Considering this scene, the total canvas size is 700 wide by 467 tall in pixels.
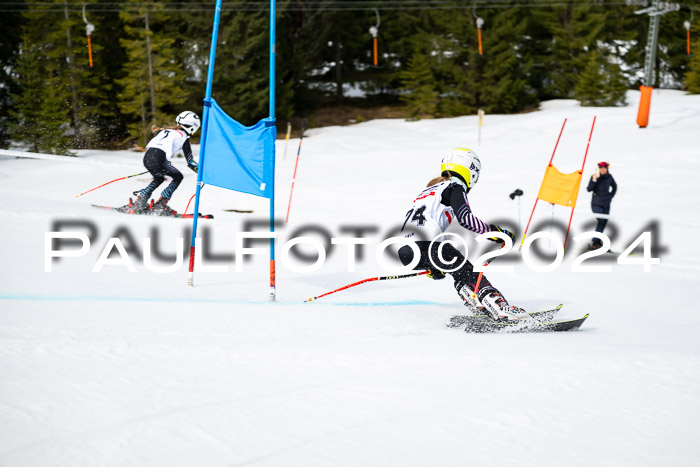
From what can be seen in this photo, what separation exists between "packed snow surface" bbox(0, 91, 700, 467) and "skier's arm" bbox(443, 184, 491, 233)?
1.10 feet

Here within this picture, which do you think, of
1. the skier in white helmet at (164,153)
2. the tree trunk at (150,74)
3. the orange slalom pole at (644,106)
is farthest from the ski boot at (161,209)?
the orange slalom pole at (644,106)

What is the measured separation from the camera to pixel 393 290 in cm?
764

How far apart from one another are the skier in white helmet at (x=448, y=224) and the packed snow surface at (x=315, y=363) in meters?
0.29

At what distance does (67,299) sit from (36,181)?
35.9 ft

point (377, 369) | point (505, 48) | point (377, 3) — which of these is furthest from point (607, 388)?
point (377, 3)

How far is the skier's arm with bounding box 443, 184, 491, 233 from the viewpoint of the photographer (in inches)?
220

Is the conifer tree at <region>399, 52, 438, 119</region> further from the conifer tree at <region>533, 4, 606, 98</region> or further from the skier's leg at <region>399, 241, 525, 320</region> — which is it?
the skier's leg at <region>399, 241, 525, 320</region>

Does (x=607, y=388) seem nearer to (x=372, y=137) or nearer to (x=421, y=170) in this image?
(x=421, y=170)

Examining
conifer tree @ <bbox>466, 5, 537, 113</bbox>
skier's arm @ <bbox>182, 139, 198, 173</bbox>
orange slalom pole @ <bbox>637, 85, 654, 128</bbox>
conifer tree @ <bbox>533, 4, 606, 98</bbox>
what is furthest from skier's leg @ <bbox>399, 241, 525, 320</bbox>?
conifer tree @ <bbox>533, 4, 606, 98</bbox>

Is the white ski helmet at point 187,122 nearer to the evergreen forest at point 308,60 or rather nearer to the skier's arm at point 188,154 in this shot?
the skier's arm at point 188,154

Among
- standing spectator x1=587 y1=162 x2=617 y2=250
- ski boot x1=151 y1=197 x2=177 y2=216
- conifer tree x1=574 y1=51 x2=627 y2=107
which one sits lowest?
Answer: ski boot x1=151 y1=197 x2=177 y2=216

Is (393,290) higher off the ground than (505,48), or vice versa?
(505,48)

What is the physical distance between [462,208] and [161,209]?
23.1 ft

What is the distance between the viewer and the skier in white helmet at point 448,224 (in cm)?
570
